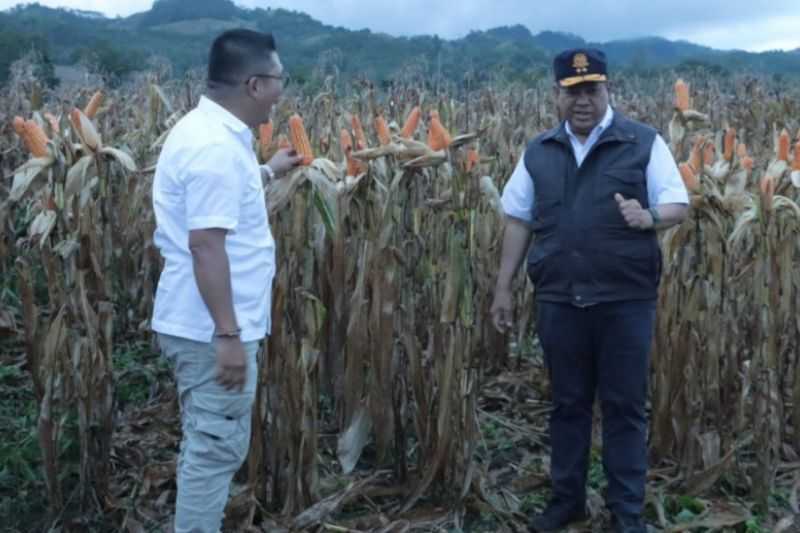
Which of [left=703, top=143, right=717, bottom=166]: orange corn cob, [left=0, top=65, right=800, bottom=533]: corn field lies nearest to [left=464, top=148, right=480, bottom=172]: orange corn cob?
[left=0, top=65, right=800, bottom=533]: corn field

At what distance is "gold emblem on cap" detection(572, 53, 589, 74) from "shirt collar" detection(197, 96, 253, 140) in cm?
128

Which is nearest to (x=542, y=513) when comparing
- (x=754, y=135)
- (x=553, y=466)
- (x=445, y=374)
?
(x=553, y=466)

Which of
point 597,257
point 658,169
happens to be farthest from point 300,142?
point 658,169

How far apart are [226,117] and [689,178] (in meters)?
2.04

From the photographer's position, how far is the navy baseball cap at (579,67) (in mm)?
3848

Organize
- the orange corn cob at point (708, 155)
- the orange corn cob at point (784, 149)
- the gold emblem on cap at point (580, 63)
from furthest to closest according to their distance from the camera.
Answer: the orange corn cob at point (784, 149) < the orange corn cob at point (708, 155) < the gold emblem on cap at point (580, 63)

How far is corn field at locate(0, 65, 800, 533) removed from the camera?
404 cm

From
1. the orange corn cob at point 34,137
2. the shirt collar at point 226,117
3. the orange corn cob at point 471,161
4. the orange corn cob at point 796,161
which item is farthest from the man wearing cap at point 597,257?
the orange corn cob at point 34,137

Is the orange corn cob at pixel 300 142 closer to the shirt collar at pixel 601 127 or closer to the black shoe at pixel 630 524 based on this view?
the shirt collar at pixel 601 127

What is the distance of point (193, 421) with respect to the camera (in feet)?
11.1

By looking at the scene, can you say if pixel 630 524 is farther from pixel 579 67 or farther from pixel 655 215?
pixel 579 67

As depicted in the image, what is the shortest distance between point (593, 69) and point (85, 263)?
80.8 inches

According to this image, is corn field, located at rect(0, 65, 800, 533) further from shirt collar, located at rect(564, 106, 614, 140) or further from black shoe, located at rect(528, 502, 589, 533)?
shirt collar, located at rect(564, 106, 614, 140)

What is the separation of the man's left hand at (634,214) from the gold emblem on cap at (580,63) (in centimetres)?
48
